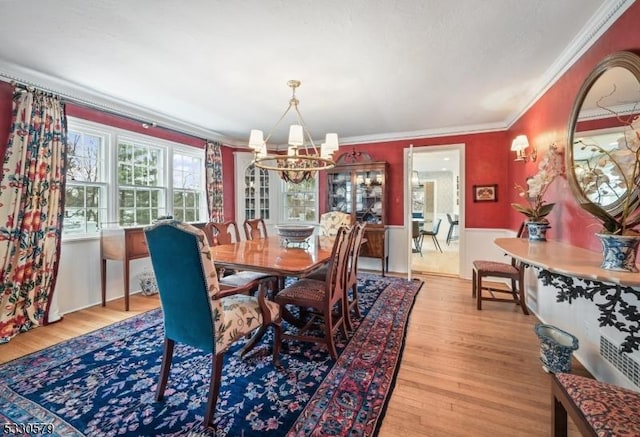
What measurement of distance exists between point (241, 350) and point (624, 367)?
2.55 m

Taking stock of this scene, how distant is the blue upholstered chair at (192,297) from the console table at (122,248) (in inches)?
70.8

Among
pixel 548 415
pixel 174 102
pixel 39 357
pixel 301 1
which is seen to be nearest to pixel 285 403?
pixel 548 415

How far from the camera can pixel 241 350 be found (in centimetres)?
228

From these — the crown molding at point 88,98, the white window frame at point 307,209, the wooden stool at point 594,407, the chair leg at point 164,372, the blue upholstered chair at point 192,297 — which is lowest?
the chair leg at point 164,372

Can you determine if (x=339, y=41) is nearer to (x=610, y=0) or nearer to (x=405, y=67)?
(x=405, y=67)

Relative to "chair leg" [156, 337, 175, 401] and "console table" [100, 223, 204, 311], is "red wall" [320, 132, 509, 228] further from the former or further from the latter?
"chair leg" [156, 337, 175, 401]

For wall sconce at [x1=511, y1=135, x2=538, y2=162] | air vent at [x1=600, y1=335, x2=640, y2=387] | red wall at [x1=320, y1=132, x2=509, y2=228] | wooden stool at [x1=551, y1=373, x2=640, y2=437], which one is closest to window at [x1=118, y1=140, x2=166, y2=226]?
red wall at [x1=320, y1=132, x2=509, y2=228]

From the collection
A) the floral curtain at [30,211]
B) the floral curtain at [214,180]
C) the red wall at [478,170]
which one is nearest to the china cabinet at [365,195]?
the red wall at [478,170]

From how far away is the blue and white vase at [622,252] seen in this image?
133 centimetres

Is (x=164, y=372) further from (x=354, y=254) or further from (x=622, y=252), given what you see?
(x=622, y=252)

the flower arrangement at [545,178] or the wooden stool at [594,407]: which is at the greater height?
the flower arrangement at [545,178]

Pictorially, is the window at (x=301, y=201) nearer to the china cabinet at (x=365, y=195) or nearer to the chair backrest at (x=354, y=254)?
the china cabinet at (x=365, y=195)

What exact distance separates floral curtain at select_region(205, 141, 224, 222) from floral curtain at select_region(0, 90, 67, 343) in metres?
2.02

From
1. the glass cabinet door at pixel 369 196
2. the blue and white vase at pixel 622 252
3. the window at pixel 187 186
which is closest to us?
the blue and white vase at pixel 622 252
